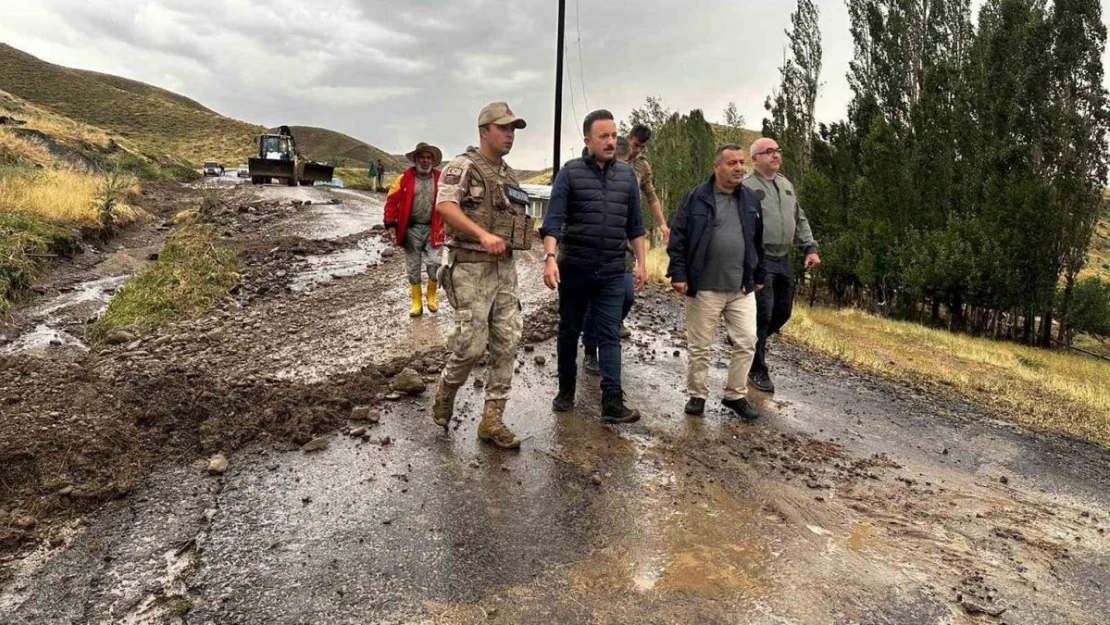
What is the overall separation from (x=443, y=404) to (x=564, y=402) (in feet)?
3.18

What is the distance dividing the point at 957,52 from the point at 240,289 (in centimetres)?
2718

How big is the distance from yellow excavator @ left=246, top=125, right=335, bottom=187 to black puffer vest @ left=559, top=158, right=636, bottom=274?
25.0 metres

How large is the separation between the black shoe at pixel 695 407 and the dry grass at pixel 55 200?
11.4 m

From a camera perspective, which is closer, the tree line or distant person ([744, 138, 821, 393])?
distant person ([744, 138, 821, 393])

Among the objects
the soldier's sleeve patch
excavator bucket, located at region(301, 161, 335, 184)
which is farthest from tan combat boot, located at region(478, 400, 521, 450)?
excavator bucket, located at region(301, 161, 335, 184)

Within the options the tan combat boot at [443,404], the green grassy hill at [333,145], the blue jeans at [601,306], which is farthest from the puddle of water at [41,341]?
the green grassy hill at [333,145]

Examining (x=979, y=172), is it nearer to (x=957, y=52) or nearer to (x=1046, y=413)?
(x=957, y=52)

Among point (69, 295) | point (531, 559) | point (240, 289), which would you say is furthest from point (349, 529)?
point (69, 295)

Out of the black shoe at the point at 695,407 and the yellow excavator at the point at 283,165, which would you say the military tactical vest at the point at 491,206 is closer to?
the black shoe at the point at 695,407

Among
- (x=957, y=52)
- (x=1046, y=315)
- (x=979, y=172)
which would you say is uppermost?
(x=957, y=52)

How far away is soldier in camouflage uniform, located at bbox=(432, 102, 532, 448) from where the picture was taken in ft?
12.8

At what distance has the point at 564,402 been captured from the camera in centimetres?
491

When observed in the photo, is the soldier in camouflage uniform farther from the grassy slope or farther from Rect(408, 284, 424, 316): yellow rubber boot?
the grassy slope

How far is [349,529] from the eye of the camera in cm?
321
